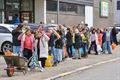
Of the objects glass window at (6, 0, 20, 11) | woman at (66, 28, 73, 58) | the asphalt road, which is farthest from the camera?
glass window at (6, 0, 20, 11)

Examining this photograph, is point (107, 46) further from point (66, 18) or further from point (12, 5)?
point (66, 18)

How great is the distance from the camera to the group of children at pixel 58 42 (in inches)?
710

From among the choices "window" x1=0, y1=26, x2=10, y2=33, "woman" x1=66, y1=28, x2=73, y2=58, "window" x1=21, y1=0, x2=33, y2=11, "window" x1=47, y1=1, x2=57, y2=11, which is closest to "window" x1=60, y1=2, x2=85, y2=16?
"window" x1=47, y1=1, x2=57, y2=11

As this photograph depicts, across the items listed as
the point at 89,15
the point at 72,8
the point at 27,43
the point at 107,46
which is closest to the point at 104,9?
the point at 89,15

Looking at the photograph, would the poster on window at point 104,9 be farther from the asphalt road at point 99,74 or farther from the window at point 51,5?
the asphalt road at point 99,74

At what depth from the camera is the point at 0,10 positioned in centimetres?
3534

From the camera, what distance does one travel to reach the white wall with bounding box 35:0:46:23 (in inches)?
1514

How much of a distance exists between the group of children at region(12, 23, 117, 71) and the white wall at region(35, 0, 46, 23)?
373 inches

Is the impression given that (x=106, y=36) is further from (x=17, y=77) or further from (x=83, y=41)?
(x=17, y=77)

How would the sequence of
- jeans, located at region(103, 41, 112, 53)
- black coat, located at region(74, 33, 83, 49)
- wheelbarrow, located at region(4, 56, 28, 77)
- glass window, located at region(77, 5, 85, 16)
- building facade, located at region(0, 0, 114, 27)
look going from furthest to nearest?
glass window, located at region(77, 5, 85, 16) → building facade, located at region(0, 0, 114, 27) → jeans, located at region(103, 41, 112, 53) → black coat, located at region(74, 33, 83, 49) → wheelbarrow, located at region(4, 56, 28, 77)

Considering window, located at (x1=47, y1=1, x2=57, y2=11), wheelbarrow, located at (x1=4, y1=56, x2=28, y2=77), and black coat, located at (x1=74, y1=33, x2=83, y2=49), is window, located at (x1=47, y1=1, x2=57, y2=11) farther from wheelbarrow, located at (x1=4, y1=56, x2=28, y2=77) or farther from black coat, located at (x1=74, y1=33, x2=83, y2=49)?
wheelbarrow, located at (x1=4, y1=56, x2=28, y2=77)

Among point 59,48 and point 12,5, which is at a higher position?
point 12,5

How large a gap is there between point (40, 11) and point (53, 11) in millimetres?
1792

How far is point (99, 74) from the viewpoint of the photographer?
17484 mm
